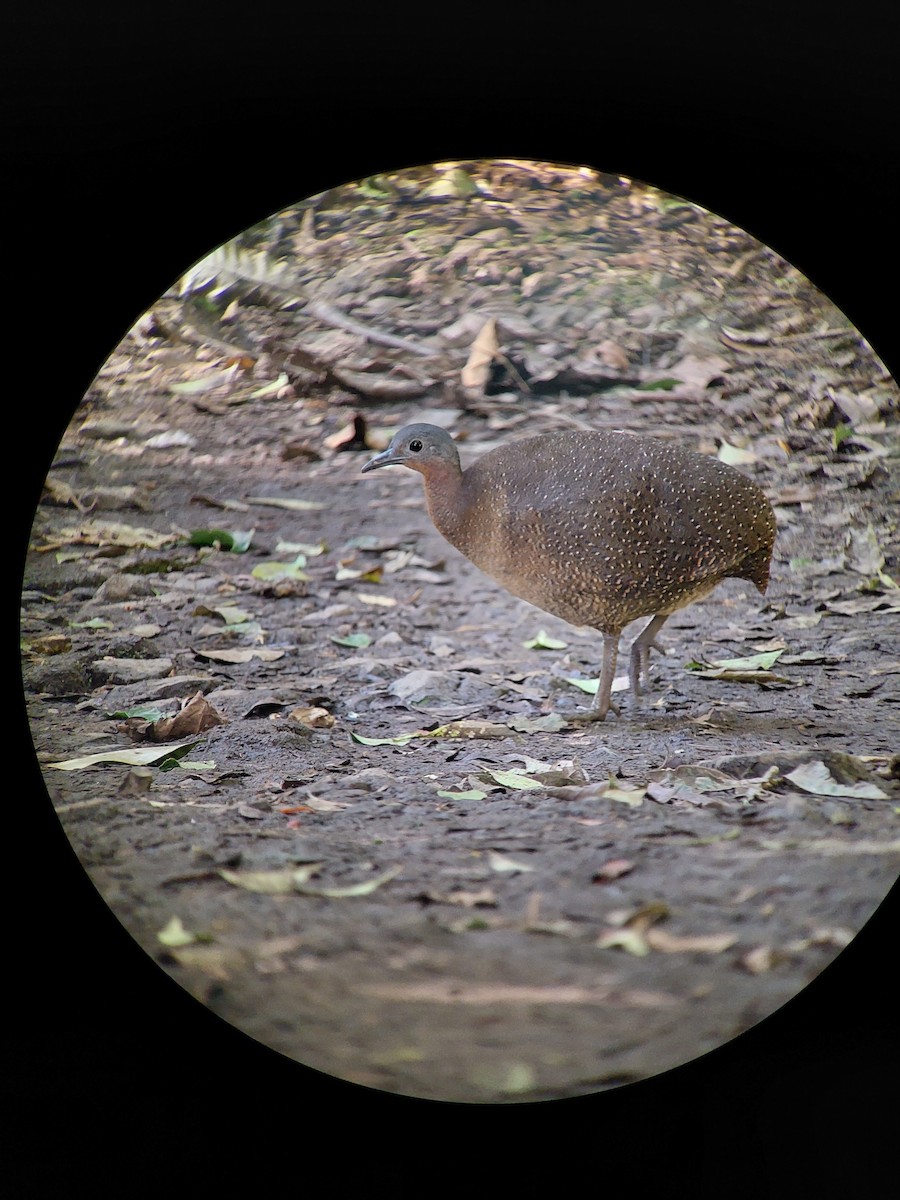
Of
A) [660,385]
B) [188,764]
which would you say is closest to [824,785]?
[188,764]

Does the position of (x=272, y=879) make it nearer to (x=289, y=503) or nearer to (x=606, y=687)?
(x=606, y=687)

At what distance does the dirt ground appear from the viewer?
54.8 inches

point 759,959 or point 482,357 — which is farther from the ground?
point 482,357

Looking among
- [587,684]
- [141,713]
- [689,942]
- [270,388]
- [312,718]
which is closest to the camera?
[689,942]

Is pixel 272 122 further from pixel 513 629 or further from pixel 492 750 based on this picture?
pixel 513 629

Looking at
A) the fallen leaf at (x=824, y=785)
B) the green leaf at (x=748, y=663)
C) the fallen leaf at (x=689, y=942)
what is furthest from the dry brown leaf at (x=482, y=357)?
the fallen leaf at (x=689, y=942)

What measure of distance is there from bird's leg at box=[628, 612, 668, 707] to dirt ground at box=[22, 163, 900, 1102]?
71 millimetres

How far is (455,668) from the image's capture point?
2381 mm

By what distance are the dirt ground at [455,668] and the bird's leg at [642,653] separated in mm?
71

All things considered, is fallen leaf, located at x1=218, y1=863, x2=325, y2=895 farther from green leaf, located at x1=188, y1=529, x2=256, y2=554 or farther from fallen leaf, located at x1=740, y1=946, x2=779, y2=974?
green leaf, located at x1=188, y1=529, x2=256, y2=554

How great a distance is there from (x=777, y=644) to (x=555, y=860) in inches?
38.3

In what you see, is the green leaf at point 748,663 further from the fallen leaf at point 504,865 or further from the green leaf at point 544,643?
the fallen leaf at point 504,865

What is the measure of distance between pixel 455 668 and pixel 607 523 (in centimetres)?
51

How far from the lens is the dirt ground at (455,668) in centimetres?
139
